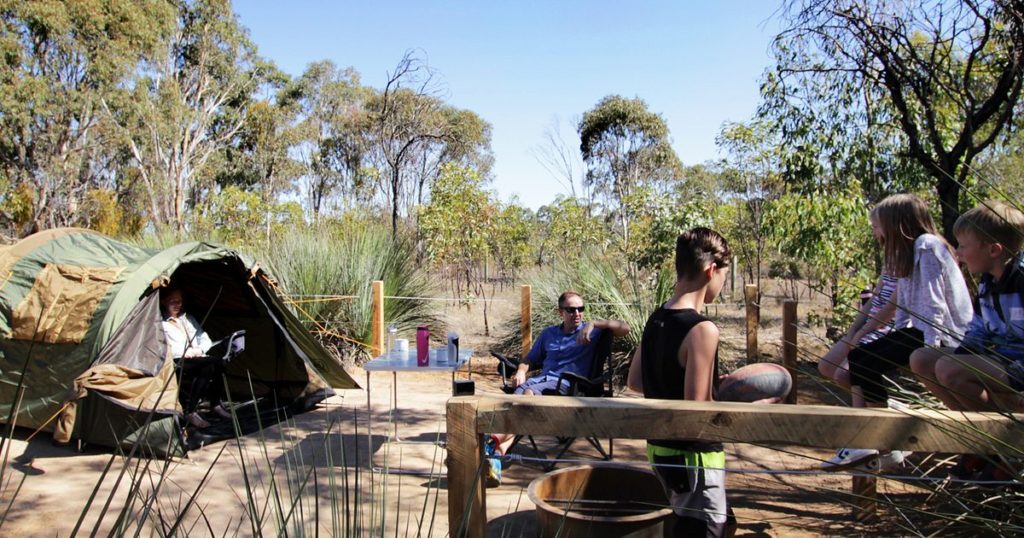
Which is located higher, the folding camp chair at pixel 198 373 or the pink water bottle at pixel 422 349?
the pink water bottle at pixel 422 349

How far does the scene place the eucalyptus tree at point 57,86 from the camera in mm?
19219

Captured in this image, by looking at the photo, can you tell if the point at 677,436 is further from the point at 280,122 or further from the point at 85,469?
the point at 280,122

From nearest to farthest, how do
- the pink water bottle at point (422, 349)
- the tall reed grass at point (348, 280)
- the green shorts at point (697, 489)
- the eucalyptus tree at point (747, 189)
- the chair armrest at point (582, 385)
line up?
1. the green shorts at point (697, 489)
2. the chair armrest at point (582, 385)
3. the pink water bottle at point (422, 349)
4. the tall reed grass at point (348, 280)
5. the eucalyptus tree at point (747, 189)

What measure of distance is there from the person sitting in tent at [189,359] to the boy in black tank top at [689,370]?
12.0 ft

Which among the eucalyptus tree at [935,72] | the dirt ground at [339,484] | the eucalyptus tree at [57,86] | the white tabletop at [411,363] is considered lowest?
the dirt ground at [339,484]

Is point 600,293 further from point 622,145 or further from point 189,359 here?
point 622,145

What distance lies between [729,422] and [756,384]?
27.3 inches

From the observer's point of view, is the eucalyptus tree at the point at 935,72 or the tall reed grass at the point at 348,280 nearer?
the eucalyptus tree at the point at 935,72

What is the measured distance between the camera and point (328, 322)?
9.18 m

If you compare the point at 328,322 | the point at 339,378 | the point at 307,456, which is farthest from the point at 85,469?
the point at 328,322

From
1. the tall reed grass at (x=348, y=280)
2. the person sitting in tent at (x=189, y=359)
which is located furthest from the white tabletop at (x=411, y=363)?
the tall reed grass at (x=348, y=280)

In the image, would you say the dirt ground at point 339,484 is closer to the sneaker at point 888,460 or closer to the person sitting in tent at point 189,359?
the sneaker at point 888,460

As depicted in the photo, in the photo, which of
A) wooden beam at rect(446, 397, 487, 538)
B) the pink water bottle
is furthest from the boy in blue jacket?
the pink water bottle

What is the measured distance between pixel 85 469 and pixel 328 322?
4.64 metres
